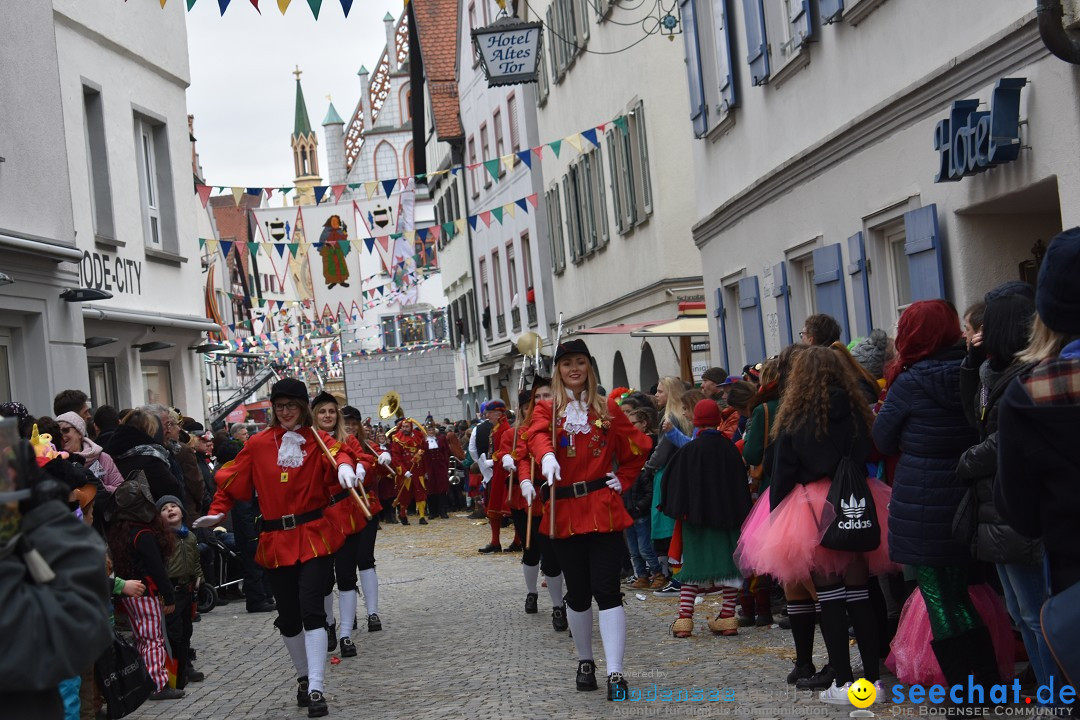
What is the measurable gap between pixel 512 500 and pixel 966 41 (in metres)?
5.02

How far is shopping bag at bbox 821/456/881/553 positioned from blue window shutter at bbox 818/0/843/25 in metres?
6.49

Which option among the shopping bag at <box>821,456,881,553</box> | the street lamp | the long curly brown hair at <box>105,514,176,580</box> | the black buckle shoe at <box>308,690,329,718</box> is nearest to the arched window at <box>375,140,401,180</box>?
the street lamp

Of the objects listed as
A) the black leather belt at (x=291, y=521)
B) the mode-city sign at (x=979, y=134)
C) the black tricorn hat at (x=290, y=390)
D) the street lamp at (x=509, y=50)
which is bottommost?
Answer: the black leather belt at (x=291, y=521)

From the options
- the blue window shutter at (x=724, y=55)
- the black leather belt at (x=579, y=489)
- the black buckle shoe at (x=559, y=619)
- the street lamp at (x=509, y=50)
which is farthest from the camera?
the street lamp at (x=509, y=50)

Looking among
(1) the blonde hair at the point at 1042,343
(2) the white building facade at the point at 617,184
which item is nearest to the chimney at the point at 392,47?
(2) the white building facade at the point at 617,184

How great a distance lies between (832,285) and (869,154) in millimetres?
1541

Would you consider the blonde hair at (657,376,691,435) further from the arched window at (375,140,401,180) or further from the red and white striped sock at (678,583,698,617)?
the arched window at (375,140,401,180)

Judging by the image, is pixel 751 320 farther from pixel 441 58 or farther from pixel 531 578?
pixel 441 58

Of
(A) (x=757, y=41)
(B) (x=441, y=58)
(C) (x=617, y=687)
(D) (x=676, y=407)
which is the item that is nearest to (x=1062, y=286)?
(C) (x=617, y=687)

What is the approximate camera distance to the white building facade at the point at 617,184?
22062 millimetres

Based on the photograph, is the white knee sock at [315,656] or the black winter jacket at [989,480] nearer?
the black winter jacket at [989,480]

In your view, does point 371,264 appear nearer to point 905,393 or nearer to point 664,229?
point 664,229

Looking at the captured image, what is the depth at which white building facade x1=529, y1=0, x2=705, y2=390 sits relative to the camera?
22062 mm

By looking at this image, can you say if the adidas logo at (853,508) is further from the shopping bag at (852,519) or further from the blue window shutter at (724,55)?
the blue window shutter at (724,55)
